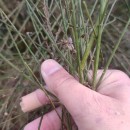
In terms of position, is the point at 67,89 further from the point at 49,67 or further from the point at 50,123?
the point at 50,123

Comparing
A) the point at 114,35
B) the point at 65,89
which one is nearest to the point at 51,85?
the point at 65,89

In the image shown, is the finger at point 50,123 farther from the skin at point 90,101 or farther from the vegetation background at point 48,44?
the skin at point 90,101

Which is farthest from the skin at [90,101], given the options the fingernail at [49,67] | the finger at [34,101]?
the finger at [34,101]

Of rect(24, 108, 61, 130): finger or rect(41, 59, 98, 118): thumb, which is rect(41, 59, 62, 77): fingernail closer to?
rect(41, 59, 98, 118): thumb

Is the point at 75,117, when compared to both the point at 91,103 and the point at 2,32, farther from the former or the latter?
the point at 2,32

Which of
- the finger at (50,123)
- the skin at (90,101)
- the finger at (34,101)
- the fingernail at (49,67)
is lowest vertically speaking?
the finger at (50,123)

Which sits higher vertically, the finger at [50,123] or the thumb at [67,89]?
the thumb at [67,89]

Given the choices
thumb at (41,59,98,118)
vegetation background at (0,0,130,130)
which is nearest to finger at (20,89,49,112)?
vegetation background at (0,0,130,130)
